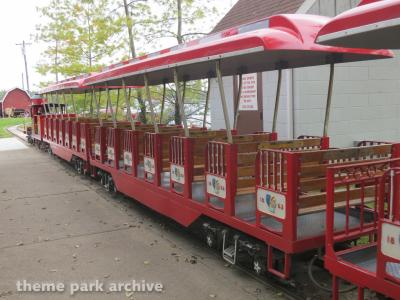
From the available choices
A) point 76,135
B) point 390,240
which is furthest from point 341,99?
point 390,240

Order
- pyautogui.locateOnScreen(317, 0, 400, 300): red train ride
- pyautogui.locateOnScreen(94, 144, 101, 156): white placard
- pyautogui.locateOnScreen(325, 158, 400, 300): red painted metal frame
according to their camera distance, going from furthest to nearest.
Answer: pyautogui.locateOnScreen(94, 144, 101, 156): white placard, pyautogui.locateOnScreen(325, 158, 400, 300): red painted metal frame, pyautogui.locateOnScreen(317, 0, 400, 300): red train ride

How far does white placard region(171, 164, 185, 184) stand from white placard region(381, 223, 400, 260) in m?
2.99

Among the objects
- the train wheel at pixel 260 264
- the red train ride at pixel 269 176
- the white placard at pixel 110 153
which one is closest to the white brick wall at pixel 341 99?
the red train ride at pixel 269 176

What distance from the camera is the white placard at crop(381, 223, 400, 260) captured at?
9.68 feet

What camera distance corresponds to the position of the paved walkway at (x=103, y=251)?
4410 mm

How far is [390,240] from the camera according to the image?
9.86 feet

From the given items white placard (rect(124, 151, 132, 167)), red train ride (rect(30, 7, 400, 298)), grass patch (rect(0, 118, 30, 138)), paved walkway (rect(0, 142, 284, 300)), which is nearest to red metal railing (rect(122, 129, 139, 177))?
white placard (rect(124, 151, 132, 167))

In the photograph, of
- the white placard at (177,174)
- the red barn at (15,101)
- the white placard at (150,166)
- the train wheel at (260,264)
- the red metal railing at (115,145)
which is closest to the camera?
the train wheel at (260,264)

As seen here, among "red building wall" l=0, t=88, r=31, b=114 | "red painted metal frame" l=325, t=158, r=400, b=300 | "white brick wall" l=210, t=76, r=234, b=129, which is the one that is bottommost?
"red painted metal frame" l=325, t=158, r=400, b=300

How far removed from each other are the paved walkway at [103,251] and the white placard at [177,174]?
0.82m

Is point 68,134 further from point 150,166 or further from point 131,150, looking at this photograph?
point 150,166

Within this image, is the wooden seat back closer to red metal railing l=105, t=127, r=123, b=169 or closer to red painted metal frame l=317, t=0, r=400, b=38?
red painted metal frame l=317, t=0, r=400, b=38

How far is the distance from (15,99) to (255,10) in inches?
2677

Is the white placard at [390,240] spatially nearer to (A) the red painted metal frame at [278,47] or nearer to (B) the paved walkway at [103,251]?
(B) the paved walkway at [103,251]
